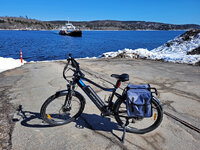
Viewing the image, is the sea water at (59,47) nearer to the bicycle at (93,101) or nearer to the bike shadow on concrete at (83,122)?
the bike shadow on concrete at (83,122)

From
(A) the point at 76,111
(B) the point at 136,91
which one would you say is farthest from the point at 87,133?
(B) the point at 136,91

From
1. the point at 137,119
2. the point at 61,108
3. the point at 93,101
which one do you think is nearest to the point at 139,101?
the point at 137,119

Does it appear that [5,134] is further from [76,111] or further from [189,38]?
[189,38]

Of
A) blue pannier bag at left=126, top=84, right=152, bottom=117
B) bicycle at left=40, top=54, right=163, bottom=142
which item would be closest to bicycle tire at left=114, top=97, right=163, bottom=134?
bicycle at left=40, top=54, right=163, bottom=142

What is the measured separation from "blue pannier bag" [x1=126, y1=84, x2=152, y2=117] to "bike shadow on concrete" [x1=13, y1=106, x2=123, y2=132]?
953mm

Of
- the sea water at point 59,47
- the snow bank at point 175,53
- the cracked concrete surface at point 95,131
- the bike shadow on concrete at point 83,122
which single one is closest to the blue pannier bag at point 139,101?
Answer: the cracked concrete surface at point 95,131

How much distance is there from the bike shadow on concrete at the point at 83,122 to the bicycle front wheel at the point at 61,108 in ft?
0.70

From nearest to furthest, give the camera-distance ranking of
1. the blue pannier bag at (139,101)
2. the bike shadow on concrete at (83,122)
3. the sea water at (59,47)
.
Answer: the blue pannier bag at (139,101), the bike shadow on concrete at (83,122), the sea water at (59,47)

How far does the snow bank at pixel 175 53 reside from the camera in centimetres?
1245

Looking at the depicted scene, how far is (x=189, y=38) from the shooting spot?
19375 millimetres

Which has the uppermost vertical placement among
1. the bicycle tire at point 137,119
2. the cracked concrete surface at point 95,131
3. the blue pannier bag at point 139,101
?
the blue pannier bag at point 139,101

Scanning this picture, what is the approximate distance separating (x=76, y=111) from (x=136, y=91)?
1.72 metres

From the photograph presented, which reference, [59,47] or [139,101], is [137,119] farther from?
[59,47]

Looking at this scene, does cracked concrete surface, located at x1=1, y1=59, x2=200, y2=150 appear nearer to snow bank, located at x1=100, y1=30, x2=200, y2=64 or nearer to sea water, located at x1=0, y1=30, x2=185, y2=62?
snow bank, located at x1=100, y1=30, x2=200, y2=64
